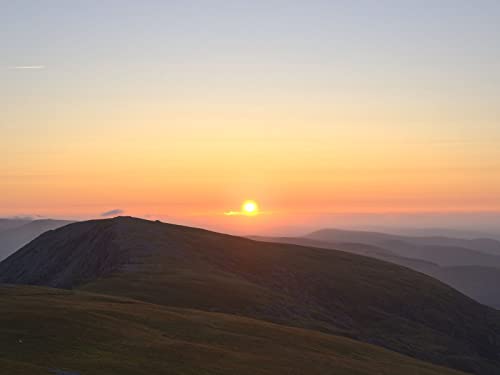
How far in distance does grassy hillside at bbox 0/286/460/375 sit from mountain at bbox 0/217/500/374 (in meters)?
19.9

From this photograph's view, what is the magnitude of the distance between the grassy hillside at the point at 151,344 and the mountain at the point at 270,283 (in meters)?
19.9

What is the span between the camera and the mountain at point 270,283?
3628 inches

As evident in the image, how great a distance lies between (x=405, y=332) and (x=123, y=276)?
212ft

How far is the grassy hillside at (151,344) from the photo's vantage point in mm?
37562

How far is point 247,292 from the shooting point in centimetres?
9750

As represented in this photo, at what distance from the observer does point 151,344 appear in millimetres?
44750

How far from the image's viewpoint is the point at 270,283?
136m

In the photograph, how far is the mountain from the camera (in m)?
92.2

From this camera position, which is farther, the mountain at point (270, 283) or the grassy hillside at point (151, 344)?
the mountain at point (270, 283)

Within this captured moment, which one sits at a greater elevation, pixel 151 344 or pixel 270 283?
pixel 151 344

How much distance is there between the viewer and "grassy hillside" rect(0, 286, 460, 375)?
37562 mm

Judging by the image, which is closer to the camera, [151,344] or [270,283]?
[151,344]

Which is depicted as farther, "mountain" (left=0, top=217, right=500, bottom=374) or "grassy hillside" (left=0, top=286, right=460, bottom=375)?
"mountain" (left=0, top=217, right=500, bottom=374)

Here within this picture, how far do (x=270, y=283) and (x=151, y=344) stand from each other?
92.6 m
